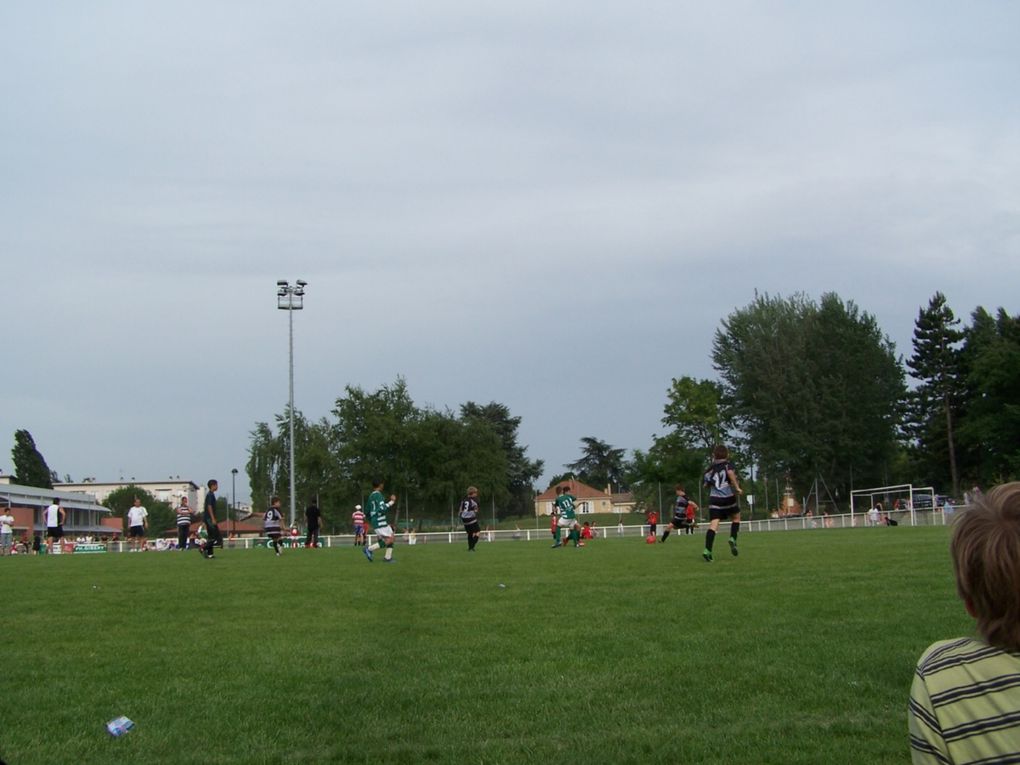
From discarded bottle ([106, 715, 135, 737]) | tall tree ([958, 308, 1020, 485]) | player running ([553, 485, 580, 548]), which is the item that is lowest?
discarded bottle ([106, 715, 135, 737])

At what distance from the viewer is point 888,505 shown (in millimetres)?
64562

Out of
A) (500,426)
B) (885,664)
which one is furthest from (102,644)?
(500,426)

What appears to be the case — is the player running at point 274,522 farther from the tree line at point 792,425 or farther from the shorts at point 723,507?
the tree line at point 792,425

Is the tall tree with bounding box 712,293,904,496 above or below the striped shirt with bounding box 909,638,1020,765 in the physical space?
above

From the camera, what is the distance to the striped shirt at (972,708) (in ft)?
7.93

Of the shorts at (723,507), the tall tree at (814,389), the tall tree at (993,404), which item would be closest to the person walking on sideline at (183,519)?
the shorts at (723,507)

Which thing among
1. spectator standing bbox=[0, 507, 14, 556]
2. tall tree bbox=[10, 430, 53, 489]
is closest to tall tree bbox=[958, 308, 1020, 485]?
spectator standing bbox=[0, 507, 14, 556]

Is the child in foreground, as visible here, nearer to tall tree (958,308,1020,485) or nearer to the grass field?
the grass field

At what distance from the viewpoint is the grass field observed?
17.8 feet

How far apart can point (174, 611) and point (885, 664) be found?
7579mm

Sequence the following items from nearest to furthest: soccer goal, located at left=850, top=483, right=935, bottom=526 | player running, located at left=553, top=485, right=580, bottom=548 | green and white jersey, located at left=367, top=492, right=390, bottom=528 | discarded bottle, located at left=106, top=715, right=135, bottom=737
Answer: discarded bottle, located at left=106, top=715, right=135, bottom=737 < green and white jersey, located at left=367, top=492, right=390, bottom=528 < player running, located at left=553, top=485, right=580, bottom=548 < soccer goal, located at left=850, top=483, right=935, bottom=526

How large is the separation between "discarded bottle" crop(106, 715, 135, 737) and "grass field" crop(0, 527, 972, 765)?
8cm

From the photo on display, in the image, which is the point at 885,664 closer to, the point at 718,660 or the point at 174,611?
the point at 718,660

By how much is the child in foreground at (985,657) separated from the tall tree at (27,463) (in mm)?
140027
